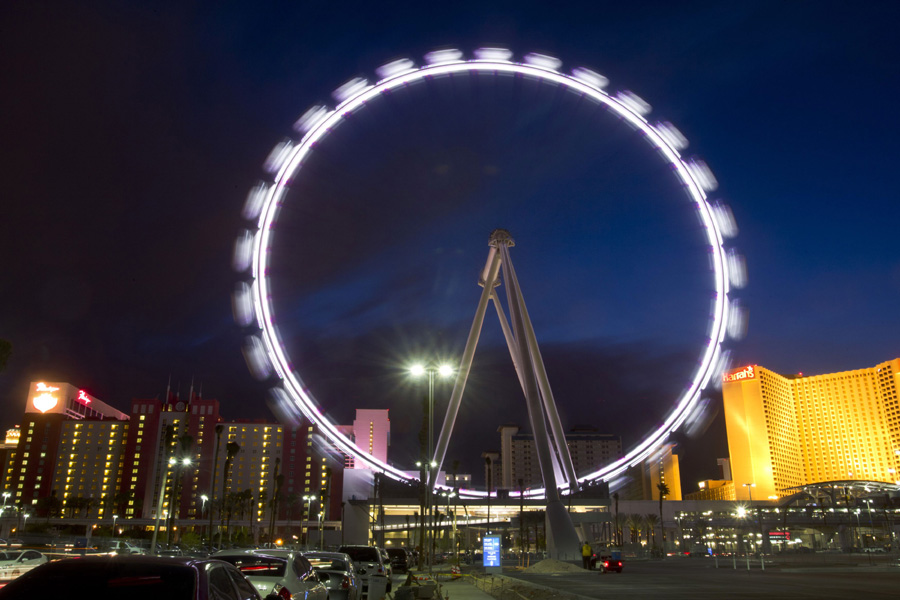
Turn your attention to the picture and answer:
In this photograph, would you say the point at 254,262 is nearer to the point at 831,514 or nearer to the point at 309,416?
the point at 309,416

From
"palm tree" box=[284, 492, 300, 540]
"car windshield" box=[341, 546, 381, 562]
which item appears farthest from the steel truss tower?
"palm tree" box=[284, 492, 300, 540]

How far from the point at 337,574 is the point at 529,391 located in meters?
34.5

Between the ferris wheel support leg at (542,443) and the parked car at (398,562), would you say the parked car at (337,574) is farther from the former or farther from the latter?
the ferris wheel support leg at (542,443)

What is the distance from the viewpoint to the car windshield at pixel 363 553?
2217 cm

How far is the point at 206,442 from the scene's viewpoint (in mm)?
168625

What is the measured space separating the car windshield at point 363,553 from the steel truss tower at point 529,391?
2214 cm

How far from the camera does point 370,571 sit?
20672 millimetres

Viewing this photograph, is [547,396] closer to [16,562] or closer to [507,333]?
[507,333]

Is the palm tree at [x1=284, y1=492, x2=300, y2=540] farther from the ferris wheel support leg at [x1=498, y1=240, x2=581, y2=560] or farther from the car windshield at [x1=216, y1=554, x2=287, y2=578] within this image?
the car windshield at [x1=216, y1=554, x2=287, y2=578]

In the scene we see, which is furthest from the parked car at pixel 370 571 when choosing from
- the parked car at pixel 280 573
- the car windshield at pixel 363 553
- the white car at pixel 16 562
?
the white car at pixel 16 562

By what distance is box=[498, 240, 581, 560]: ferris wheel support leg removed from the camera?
43875mm

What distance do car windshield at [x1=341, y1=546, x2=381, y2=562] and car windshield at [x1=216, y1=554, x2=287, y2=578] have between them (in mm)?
10222

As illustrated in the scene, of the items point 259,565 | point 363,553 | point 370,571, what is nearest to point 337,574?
point 259,565

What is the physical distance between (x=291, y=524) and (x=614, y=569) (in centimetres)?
12968
